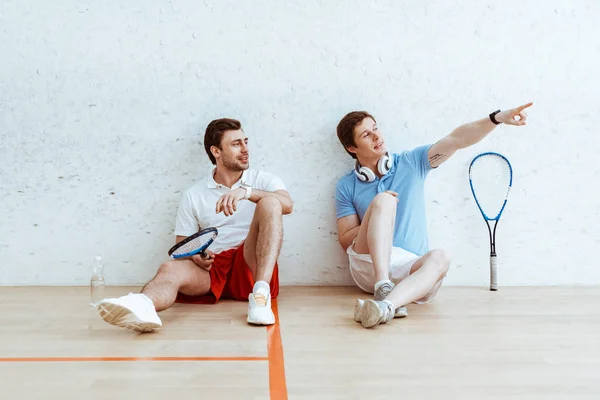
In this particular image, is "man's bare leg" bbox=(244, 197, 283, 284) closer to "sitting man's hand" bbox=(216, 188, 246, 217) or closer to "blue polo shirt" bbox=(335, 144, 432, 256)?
"sitting man's hand" bbox=(216, 188, 246, 217)

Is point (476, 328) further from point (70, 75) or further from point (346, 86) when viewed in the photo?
point (70, 75)

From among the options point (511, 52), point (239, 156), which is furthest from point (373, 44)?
point (239, 156)

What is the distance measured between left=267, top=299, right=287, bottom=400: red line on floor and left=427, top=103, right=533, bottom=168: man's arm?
1250mm

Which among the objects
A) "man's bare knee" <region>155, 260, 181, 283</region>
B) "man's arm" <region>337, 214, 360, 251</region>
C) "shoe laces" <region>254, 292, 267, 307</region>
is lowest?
"shoe laces" <region>254, 292, 267, 307</region>

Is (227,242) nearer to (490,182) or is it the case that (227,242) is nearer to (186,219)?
(186,219)

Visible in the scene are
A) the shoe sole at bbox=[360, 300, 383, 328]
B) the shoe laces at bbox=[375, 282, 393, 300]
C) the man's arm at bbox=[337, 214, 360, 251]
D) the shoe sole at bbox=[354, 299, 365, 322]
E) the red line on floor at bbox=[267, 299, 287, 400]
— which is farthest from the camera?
the man's arm at bbox=[337, 214, 360, 251]

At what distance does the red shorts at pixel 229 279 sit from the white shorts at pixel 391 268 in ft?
1.40

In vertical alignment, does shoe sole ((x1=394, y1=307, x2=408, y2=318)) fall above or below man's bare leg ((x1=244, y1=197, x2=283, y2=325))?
below

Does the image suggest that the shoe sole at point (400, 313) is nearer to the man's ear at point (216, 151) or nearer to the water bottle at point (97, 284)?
the man's ear at point (216, 151)

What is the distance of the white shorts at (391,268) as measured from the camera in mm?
2871

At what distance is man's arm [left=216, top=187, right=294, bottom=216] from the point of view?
8.57 feet

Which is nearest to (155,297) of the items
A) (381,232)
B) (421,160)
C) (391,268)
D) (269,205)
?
(269,205)

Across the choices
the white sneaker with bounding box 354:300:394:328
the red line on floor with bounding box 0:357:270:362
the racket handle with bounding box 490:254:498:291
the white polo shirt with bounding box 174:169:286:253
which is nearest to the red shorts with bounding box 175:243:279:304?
the white polo shirt with bounding box 174:169:286:253

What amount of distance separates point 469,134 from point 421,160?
33cm
